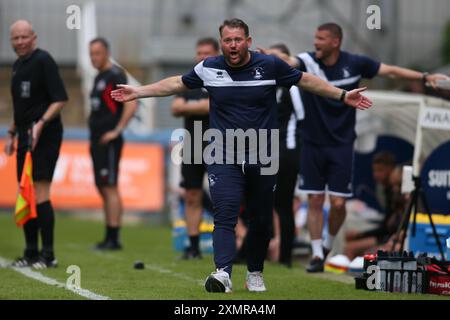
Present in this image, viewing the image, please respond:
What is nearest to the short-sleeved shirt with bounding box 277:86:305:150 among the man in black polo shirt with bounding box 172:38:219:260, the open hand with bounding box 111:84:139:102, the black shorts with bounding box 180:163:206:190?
the man in black polo shirt with bounding box 172:38:219:260

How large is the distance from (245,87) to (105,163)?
202 inches

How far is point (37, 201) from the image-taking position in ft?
35.4

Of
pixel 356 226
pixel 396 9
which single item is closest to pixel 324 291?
pixel 356 226

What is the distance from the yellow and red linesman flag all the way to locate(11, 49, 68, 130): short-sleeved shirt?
16.0 inches

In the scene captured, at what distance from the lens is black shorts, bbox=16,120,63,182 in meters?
10.7

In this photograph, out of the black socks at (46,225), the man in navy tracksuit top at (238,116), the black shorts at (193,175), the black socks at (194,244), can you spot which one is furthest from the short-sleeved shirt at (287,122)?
the man in navy tracksuit top at (238,116)

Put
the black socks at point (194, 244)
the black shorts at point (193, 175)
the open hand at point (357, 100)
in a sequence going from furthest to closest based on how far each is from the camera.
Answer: the black socks at point (194, 244), the black shorts at point (193, 175), the open hand at point (357, 100)

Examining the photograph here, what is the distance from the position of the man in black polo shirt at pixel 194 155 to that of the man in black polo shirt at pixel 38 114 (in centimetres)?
153

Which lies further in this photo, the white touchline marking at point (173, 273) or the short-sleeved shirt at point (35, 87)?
the short-sleeved shirt at point (35, 87)

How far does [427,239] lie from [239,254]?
2.02m

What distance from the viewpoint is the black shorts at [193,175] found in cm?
1205

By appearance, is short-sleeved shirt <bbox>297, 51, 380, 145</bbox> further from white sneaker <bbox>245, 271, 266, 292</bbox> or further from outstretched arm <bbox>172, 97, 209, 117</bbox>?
white sneaker <bbox>245, 271, 266, 292</bbox>

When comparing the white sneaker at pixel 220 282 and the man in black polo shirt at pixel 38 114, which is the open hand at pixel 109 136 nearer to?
the man in black polo shirt at pixel 38 114
